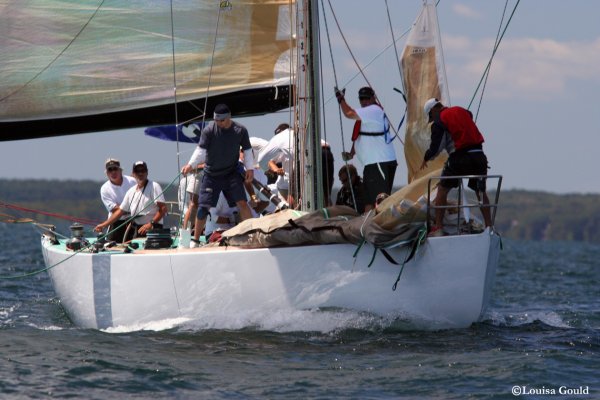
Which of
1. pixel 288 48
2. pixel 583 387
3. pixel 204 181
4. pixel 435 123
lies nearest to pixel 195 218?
pixel 204 181

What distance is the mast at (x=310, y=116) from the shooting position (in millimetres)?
11922

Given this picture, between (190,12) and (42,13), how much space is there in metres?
1.52

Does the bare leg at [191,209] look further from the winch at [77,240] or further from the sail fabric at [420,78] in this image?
the sail fabric at [420,78]

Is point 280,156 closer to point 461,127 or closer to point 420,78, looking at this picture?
point 420,78

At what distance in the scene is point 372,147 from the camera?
12156 mm

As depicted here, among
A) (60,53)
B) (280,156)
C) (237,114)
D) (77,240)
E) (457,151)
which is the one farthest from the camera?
(280,156)

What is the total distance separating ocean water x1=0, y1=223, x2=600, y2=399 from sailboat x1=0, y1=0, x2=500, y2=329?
0.23 m

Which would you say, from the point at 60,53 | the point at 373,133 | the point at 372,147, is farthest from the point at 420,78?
the point at 60,53

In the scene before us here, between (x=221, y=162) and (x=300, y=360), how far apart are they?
270cm

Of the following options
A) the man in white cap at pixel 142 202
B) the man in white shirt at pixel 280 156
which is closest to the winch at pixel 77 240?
the man in white cap at pixel 142 202

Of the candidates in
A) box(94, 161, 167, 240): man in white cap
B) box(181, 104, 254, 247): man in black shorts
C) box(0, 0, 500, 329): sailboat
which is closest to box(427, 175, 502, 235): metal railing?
box(0, 0, 500, 329): sailboat

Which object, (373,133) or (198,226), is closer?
(373,133)

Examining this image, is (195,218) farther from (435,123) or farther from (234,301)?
(435,123)

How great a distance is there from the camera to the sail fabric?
1211 cm
